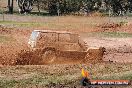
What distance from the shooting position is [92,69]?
1552 centimetres

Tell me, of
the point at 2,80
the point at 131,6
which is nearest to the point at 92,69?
the point at 2,80

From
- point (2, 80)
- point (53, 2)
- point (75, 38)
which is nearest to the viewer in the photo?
point (2, 80)

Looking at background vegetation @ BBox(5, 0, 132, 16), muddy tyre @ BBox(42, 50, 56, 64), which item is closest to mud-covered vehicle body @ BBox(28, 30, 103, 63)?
muddy tyre @ BBox(42, 50, 56, 64)

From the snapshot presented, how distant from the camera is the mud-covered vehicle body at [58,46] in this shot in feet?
56.0

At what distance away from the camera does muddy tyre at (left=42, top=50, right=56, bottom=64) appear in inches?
670

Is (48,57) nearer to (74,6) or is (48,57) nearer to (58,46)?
(58,46)

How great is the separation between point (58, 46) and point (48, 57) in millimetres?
705

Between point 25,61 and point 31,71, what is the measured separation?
87.8 inches

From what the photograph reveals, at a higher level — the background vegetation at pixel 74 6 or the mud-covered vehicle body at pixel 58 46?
the mud-covered vehicle body at pixel 58 46

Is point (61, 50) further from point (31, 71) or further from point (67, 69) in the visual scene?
point (31, 71)

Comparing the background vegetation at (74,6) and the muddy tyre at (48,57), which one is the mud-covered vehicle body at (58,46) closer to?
the muddy tyre at (48,57)

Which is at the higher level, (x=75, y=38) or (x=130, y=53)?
(x=75, y=38)

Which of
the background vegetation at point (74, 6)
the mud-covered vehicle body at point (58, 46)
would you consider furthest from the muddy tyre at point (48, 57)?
the background vegetation at point (74, 6)

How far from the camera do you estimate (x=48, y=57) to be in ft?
56.1
